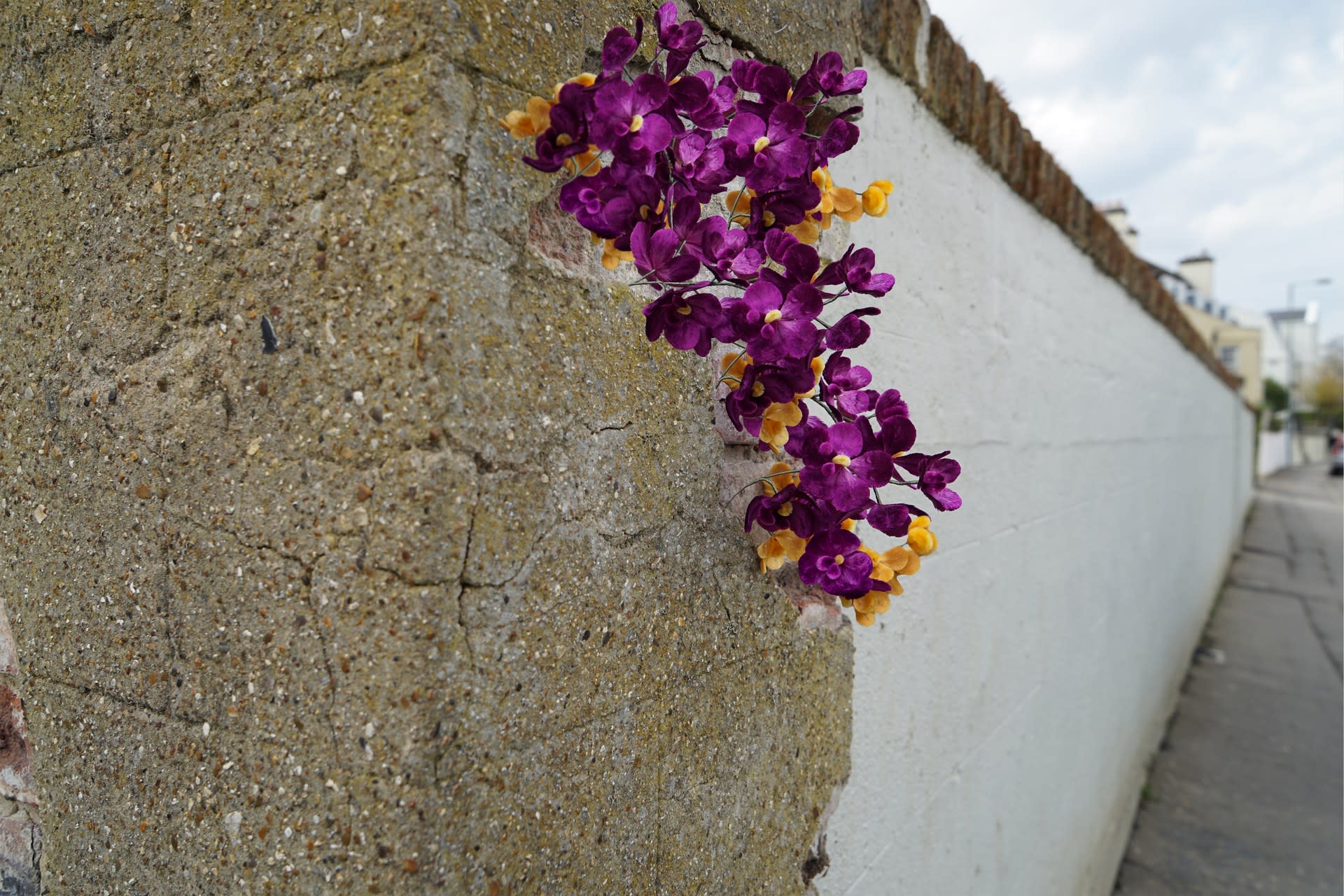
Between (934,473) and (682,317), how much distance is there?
0.39 meters

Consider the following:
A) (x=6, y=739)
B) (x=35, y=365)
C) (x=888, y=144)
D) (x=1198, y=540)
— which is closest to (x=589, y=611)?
(x=35, y=365)

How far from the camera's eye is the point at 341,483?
0.86 m

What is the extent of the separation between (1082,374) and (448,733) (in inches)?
144

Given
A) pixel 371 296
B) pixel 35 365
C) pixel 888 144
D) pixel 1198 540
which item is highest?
pixel 888 144

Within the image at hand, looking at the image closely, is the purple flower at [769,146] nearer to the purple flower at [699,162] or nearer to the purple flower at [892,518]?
the purple flower at [699,162]

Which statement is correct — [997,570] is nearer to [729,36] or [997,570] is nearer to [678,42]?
[729,36]

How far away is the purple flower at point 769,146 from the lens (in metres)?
0.98

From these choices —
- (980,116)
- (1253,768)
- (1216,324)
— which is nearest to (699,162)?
(980,116)

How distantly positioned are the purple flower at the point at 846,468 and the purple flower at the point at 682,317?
0.73 feet

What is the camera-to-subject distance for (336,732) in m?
0.86

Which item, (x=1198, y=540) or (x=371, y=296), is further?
(x=1198, y=540)

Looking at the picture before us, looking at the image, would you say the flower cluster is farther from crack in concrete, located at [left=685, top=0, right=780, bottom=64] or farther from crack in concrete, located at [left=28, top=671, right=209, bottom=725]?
crack in concrete, located at [left=28, top=671, right=209, bottom=725]

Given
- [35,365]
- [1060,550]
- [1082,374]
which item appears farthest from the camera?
[1082,374]

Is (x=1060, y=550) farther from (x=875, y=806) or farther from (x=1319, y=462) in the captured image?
(x=1319, y=462)
